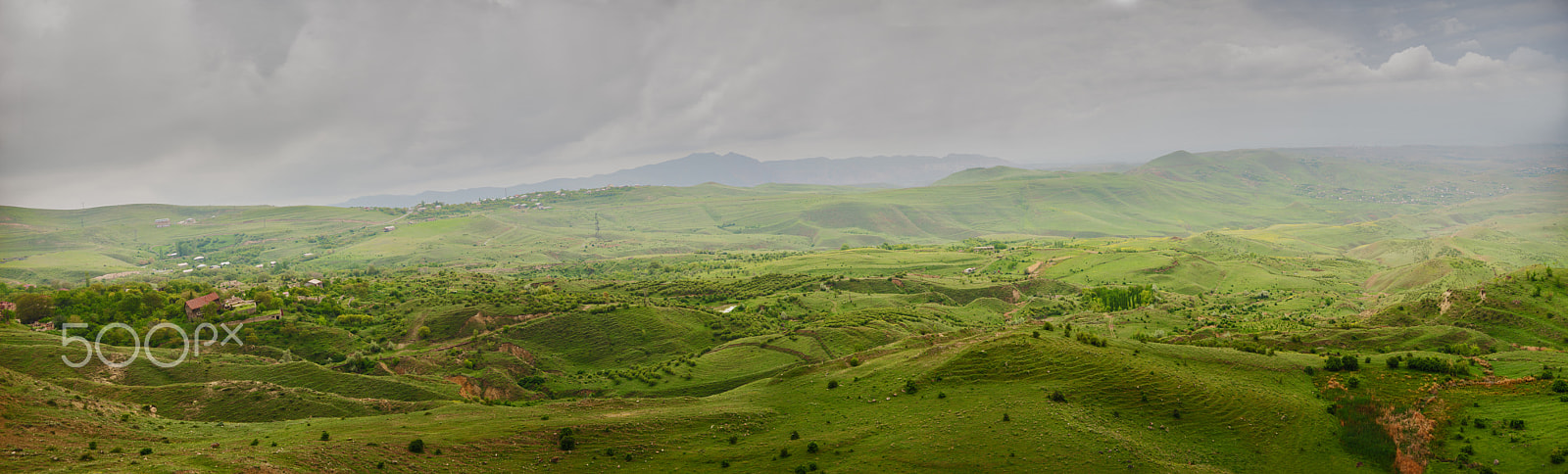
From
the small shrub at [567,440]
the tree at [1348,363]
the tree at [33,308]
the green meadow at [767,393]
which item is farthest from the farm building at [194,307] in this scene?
the tree at [1348,363]

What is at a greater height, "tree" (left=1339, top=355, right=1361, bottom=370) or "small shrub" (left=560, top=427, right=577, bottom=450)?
"tree" (left=1339, top=355, right=1361, bottom=370)

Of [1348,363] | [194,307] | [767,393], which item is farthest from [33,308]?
[1348,363]

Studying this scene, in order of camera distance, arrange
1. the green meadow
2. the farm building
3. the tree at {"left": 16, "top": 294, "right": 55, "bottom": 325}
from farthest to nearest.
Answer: the farm building
the tree at {"left": 16, "top": 294, "right": 55, "bottom": 325}
the green meadow

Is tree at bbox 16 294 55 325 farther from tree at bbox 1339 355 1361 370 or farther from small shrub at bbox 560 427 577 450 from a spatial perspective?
tree at bbox 1339 355 1361 370

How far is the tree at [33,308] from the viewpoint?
98025mm

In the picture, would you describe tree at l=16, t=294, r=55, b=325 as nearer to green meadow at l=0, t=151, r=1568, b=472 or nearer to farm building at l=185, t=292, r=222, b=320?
green meadow at l=0, t=151, r=1568, b=472

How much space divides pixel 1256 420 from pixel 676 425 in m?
46.7

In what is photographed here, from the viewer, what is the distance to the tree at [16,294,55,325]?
98025 millimetres

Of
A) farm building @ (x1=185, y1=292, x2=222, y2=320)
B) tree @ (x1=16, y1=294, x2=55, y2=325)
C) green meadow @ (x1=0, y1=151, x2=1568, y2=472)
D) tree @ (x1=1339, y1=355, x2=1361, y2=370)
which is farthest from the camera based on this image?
farm building @ (x1=185, y1=292, x2=222, y2=320)

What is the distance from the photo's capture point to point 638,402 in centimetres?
6681

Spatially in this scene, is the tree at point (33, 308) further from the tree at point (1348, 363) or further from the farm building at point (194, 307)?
the tree at point (1348, 363)

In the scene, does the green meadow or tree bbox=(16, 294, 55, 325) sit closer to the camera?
the green meadow

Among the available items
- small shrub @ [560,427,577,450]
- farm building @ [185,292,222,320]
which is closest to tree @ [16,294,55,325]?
farm building @ [185,292,222,320]

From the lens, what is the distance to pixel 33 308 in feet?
326
